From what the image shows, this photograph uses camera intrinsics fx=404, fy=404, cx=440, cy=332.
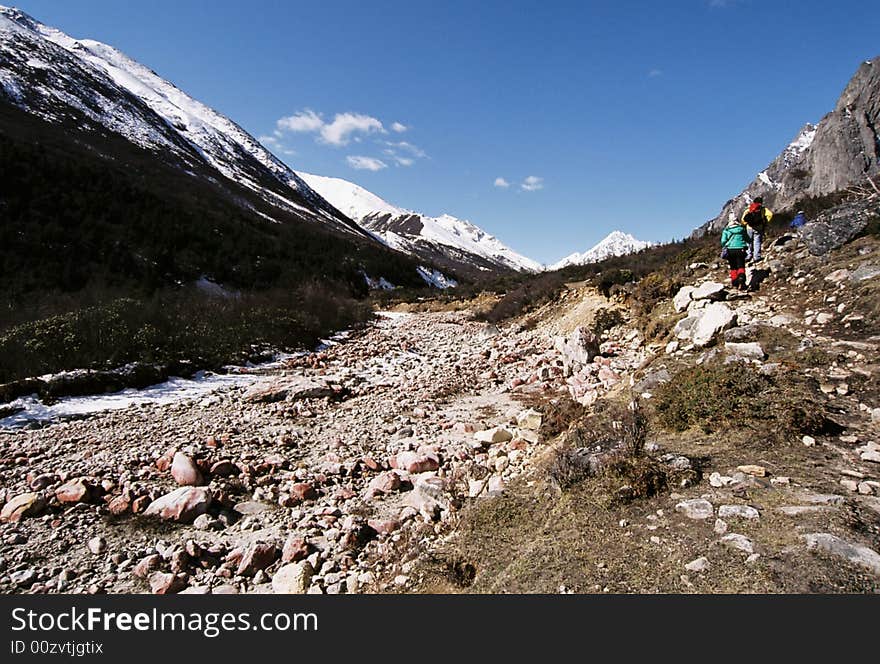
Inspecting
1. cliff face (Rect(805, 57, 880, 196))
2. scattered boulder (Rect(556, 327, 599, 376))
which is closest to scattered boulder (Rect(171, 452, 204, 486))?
scattered boulder (Rect(556, 327, 599, 376))

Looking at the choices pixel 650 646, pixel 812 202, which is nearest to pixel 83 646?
pixel 650 646

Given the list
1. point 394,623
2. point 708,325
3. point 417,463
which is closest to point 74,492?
point 417,463

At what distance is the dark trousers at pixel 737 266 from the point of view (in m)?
8.27

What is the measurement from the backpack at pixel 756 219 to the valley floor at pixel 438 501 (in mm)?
2495

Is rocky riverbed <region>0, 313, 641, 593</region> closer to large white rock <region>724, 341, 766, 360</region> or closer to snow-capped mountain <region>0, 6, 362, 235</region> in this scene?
large white rock <region>724, 341, 766, 360</region>

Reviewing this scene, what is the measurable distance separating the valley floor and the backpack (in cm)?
249

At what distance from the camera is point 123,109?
2766 inches

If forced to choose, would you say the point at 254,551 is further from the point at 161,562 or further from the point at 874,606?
the point at 874,606

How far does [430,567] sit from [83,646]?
6.72 feet

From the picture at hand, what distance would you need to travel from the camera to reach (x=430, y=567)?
2.92 m

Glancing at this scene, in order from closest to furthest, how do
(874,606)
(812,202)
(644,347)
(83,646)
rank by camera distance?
(874,606), (83,646), (644,347), (812,202)

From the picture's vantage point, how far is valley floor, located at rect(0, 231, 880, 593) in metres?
2.44

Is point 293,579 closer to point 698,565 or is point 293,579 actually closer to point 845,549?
point 698,565

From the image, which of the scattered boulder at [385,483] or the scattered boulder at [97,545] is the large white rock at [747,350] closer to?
the scattered boulder at [385,483]
